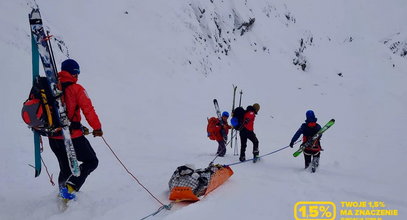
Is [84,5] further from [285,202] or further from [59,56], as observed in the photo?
[285,202]

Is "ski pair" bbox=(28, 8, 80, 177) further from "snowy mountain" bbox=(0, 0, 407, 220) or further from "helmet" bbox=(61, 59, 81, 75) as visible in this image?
"snowy mountain" bbox=(0, 0, 407, 220)

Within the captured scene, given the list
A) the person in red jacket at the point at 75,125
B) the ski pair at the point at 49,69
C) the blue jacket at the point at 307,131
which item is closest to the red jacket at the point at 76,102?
the person in red jacket at the point at 75,125

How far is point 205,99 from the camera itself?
67.5 ft

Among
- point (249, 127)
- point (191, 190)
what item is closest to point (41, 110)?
point (191, 190)

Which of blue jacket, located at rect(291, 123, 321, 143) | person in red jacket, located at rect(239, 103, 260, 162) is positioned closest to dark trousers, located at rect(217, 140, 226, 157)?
person in red jacket, located at rect(239, 103, 260, 162)

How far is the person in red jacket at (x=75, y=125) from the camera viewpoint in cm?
466

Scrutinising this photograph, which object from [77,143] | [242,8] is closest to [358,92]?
[242,8]

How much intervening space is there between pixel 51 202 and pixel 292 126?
18.0 metres

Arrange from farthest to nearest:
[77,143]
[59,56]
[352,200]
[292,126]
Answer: [292,126] → [59,56] → [352,200] → [77,143]

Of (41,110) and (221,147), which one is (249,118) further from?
(41,110)

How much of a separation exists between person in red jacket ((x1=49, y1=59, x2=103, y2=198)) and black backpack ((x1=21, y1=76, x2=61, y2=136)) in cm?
22

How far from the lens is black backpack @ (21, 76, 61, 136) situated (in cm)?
435

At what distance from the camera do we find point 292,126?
2117 cm

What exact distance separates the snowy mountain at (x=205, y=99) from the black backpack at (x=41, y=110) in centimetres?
128
